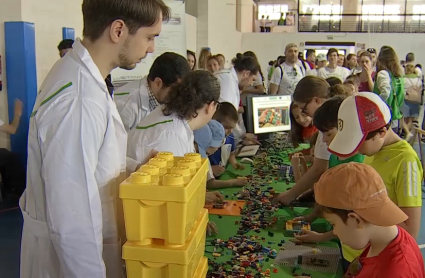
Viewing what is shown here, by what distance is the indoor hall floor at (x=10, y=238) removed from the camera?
3021 millimetres

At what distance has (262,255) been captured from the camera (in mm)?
1801

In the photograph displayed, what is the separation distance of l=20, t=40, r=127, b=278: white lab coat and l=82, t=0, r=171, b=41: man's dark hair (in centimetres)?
7

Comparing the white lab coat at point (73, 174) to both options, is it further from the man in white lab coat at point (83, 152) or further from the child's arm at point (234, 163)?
the child's arm at point (234, 163)

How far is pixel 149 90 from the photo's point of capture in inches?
111

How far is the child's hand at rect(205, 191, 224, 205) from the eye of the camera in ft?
7.96

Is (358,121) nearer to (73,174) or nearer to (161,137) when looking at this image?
(161,137)

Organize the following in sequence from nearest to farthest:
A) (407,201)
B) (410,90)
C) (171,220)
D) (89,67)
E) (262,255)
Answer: (171,220) → (89,67) → (407,201) → (262,255) → (410,90)

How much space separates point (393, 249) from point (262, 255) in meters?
0.69

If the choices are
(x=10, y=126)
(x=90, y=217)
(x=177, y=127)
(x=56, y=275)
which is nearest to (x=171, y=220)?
(x=90, y=217)

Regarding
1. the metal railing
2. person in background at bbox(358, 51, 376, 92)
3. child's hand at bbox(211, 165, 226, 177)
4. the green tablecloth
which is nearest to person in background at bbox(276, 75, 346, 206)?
the green tablecloth

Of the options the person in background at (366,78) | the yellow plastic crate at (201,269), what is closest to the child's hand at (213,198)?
the yellow plastic crate at (201,269)

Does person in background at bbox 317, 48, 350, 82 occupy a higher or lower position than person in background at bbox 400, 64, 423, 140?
higher

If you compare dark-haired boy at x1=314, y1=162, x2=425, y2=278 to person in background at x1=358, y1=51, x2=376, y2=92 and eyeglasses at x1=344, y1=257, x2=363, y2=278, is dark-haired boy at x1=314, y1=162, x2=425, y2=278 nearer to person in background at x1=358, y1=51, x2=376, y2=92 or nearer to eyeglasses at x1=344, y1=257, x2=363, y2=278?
eyeglasses at x1=344, y1=257, x2=363, y2=278

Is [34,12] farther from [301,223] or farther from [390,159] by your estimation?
[390,159]
